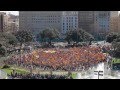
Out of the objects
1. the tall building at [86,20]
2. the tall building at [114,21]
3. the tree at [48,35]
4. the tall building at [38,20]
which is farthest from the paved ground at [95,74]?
the tall building at [114,21]

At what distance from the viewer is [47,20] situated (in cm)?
1911

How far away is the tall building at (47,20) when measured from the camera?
18562mm

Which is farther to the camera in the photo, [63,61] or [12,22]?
[12,22]

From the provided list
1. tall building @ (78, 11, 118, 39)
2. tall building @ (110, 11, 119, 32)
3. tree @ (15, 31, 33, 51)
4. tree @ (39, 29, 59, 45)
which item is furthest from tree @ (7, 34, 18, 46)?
tall building @ (110, 11, 119, 32)

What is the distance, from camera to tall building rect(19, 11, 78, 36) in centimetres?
1856

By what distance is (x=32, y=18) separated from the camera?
19.1 metres

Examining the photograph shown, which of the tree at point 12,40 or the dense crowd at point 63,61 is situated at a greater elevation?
the tree at point 12,40

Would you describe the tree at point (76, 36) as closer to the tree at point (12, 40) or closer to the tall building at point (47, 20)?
the tree at point (12, 40)

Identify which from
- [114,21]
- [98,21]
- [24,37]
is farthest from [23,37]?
[114,21]

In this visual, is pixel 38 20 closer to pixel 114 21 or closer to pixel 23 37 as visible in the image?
pixel 114 21

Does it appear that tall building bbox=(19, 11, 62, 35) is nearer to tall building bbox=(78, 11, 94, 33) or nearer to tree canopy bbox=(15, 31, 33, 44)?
tall building bbox=(78, 11, 94, 33)

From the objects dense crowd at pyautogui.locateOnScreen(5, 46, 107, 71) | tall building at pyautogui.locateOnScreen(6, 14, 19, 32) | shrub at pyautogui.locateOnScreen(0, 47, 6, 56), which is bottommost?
dense crowd at pyautogui.locateOnScreen(5, 46, 107, 71)

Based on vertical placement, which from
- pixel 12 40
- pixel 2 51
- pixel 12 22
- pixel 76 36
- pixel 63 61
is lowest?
pixel 63 61
